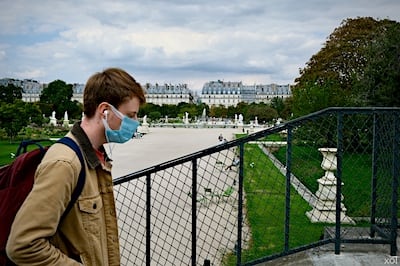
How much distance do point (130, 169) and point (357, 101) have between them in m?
9.69

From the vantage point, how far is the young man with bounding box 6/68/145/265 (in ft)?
5.73

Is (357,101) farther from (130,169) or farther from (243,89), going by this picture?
(243,89)

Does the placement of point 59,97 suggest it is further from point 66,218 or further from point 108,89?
point 66,218

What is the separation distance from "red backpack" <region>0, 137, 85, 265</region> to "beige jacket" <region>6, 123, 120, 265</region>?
42 mm

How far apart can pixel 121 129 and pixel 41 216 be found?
58cm

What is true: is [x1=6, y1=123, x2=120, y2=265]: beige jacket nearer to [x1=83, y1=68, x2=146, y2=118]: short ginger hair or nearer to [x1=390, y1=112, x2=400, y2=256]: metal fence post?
[x1=83, y1=68, x2=146, y2=118]: short ginger hair

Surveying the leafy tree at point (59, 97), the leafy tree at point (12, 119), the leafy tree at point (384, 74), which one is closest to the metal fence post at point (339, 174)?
the leafy tree at point (384, 74)

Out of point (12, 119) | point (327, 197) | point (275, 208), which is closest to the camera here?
point (327, 197)

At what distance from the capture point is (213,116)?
9850 centimetres

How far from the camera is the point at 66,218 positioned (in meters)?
1.90

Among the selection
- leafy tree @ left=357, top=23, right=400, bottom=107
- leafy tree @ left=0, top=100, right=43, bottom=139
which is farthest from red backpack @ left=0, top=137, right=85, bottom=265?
leafy tree @ left=0, top=100, right=43, bottom=139

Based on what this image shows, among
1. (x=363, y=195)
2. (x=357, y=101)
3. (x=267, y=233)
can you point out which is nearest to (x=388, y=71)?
(x=357, y=101)

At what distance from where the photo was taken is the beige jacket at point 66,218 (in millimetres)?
1741

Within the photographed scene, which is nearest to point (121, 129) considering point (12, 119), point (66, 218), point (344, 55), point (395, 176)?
point (66, 218)
